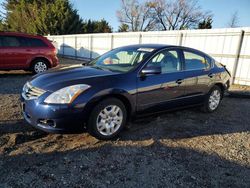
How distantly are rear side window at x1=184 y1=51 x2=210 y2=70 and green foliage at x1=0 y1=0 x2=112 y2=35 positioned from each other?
85.9ft

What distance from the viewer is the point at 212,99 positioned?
5332 mm

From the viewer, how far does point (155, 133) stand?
3.97 meters

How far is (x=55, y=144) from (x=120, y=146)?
1004 mm

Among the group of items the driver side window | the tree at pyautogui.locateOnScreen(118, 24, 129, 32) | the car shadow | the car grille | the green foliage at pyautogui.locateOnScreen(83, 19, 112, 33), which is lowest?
the car shadow

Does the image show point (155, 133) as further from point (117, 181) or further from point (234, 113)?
point (234, 113)

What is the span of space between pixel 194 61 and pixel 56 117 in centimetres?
321

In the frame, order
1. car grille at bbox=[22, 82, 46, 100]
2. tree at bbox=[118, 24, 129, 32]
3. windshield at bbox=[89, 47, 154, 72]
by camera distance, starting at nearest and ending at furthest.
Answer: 1. car grille at bbox=[22, 82, 46, 100]
2. windshield at bbox=[89, 47, 154, 72]
3. tree at bbox=[118, 24, 129, 32]

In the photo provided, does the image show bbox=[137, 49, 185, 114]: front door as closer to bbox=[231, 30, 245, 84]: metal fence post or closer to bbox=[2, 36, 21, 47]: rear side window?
bbox=[231, 30, 245, 84]: metal fence post

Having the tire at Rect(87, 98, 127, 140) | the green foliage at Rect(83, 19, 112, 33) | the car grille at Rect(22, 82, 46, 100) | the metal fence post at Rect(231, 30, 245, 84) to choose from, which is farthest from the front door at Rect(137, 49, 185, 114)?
the green foliage at Rect(83, 19, 112, 33)

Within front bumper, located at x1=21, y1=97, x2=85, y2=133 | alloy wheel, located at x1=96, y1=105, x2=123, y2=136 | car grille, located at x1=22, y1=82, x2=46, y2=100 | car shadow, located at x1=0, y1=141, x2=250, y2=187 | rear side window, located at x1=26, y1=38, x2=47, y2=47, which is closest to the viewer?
car shadow, located at x1=0, y1=141, x2=250, y2=187

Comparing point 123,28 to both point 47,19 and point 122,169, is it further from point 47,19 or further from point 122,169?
point 122,169

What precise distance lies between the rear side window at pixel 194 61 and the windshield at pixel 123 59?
918 mm

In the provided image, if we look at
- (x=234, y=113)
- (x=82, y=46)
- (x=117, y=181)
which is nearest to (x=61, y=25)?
(x=82, y=46)

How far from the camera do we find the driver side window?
411cm
